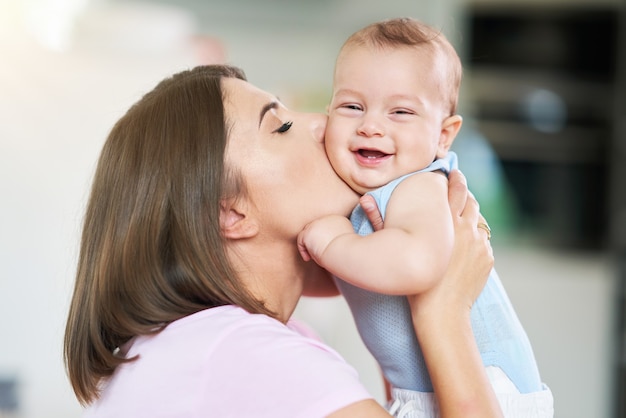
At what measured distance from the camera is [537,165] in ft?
12.1

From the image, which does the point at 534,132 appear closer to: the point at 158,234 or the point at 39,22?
the point at 39,22

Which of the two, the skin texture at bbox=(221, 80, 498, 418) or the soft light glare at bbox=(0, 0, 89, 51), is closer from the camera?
the skin texture at bbox=(221, 80, 498, 418)

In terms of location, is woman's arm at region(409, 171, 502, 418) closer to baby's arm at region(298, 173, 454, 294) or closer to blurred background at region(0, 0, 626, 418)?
baby's arm at region(298, 173, 454, 294)

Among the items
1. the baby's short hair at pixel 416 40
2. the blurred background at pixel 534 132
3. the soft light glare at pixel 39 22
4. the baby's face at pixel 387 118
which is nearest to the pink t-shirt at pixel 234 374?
the baby's face at pixel 387 118

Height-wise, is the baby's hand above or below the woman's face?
below

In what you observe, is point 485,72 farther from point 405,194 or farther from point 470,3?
point 405,194

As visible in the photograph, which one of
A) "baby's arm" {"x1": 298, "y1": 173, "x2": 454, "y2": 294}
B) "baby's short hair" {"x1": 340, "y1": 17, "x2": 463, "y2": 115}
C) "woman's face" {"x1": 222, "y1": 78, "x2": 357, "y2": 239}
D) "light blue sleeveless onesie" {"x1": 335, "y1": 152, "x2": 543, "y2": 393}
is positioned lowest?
"light blue sleeveless onesie" {"x1": 335, "y1": 152, "x2": 543, "y2": 393}

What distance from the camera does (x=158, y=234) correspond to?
1.07 m

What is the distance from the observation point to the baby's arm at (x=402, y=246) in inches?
38.5

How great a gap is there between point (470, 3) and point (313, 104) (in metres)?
0.81

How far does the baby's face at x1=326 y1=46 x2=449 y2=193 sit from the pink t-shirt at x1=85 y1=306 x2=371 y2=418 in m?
0.25

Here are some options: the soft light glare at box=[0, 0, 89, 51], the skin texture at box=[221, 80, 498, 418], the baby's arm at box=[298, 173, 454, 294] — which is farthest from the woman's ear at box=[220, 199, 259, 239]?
the soft light glare at box=[0, 0, 89, 51]

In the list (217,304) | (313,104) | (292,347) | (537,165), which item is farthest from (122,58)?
(537,165)

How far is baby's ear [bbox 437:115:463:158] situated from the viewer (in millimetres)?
1144
